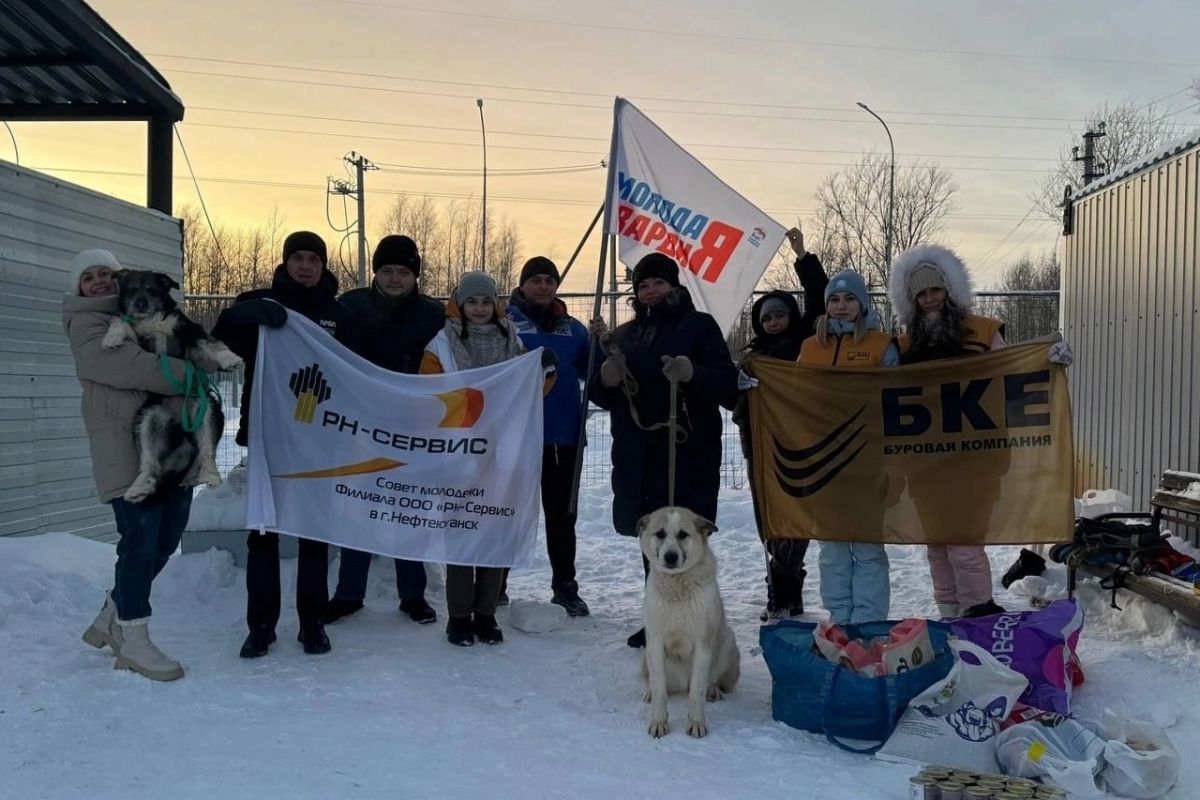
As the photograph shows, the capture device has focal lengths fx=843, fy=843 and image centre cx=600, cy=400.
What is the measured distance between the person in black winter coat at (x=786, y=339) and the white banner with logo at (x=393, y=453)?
1.75 m

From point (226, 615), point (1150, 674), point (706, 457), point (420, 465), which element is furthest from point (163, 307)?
point (1150, 674)

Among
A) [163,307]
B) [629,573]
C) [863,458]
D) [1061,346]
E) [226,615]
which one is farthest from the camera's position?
[629,573]

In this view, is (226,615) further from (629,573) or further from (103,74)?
(103,74)

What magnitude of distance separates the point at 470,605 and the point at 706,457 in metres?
1.84

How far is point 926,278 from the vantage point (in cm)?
536

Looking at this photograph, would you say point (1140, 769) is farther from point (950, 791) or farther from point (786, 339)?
point (786, 339)

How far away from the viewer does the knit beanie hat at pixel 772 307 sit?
6.22 metres

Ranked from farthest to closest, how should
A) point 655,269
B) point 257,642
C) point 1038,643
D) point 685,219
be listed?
1. point 685,219
2. point 655,269
3. point 257,642
4. point 1038,643

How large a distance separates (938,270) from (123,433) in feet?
16.1

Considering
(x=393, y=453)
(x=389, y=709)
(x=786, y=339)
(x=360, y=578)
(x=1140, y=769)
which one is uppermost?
(x=786, y=339)

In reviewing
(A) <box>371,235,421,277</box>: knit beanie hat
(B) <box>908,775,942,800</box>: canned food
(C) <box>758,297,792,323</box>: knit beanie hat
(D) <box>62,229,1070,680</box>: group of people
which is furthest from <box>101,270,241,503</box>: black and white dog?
(B) <box>908,775,942,800</box>: canned food

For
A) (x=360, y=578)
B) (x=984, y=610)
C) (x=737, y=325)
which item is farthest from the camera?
(x=737, y=325)

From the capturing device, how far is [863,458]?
5.41m

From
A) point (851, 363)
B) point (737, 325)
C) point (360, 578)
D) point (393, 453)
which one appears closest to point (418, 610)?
point (360, 578)
